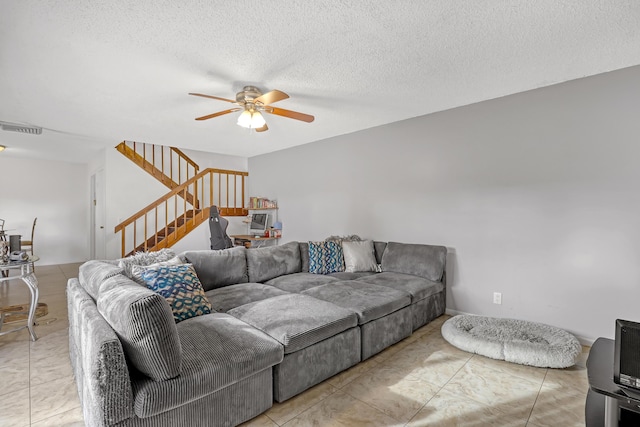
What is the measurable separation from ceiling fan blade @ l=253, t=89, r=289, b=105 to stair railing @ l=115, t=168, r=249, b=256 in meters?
3.52

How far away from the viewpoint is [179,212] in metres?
6.75

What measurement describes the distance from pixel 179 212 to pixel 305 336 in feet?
18.7

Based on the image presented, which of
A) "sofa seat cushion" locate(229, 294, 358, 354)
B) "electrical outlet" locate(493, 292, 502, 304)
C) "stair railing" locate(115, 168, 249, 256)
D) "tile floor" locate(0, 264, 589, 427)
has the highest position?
"stair railing" locate(115, 168, 249, 256)

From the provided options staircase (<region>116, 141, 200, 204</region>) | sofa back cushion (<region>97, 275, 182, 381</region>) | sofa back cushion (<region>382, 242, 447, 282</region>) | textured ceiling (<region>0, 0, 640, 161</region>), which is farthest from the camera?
staircase (<region>116, 141, 200, 204</region>)

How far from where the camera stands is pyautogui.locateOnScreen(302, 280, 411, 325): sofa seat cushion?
252 cm

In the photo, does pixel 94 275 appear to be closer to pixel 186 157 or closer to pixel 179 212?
pixel 179 212

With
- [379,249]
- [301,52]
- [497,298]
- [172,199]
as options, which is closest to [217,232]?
[172,199]

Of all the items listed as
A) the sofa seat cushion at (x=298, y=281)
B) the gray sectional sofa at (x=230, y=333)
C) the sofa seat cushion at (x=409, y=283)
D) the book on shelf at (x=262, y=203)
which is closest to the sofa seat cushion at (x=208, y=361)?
the gray sectional sofa at (x=230, y=333)


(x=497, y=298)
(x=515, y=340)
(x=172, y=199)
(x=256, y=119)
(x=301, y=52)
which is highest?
(x=301, y=52)

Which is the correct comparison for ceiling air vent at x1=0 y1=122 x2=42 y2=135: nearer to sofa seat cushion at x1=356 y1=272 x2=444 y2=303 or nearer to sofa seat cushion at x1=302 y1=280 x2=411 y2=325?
sofa seat cushion at x1=302 y1=280 x2=411 y2=325

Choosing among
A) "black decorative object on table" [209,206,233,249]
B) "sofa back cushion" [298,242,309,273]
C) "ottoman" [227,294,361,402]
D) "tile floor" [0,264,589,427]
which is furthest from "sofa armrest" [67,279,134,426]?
"black decorative object on table" [209,206,233,249]

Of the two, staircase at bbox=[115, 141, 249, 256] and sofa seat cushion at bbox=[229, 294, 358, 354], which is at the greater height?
staircase at bbox=[115, 141, 249, 256]

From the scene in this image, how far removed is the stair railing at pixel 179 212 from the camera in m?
5.59

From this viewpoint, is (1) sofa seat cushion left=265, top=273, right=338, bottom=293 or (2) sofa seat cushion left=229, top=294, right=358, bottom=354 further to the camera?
(1) sofa seat cushion left=265, top=273, right=338, bottom=293
